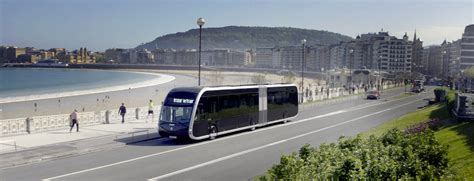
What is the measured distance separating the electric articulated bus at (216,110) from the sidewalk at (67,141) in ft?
7.54

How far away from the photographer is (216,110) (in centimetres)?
2211

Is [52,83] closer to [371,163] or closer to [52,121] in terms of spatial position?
[52,121]

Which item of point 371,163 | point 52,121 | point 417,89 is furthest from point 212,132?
point 417,89

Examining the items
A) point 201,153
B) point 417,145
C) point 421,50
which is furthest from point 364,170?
point 421,50

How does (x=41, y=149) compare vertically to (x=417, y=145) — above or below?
below

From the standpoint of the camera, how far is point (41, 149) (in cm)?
1808

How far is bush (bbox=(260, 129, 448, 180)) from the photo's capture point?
8.57 m

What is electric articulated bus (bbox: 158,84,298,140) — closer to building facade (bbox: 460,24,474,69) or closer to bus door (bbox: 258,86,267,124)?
bus door (bbox: 258,86,267,124)

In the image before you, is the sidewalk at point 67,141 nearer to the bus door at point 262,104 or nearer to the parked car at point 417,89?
the bus door at point 262,104

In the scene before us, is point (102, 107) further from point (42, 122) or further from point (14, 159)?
point (14, 159)

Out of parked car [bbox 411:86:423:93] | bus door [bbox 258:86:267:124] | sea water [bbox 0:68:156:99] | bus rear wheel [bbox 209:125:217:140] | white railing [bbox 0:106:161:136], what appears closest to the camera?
bus rear wheel [bbox 209:125:217:140]

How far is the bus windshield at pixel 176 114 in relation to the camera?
20516mm

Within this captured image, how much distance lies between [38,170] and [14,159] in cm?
182

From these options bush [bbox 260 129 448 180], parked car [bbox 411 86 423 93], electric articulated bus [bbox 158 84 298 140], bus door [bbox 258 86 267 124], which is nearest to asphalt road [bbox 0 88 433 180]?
electric articulated bus [bbox 158 84 298 140]
